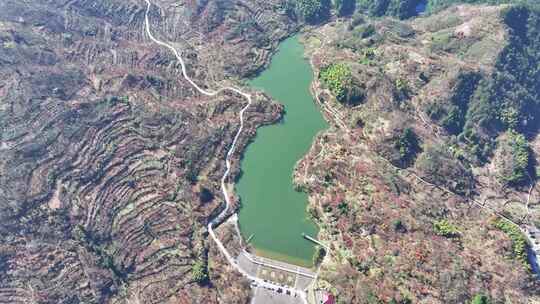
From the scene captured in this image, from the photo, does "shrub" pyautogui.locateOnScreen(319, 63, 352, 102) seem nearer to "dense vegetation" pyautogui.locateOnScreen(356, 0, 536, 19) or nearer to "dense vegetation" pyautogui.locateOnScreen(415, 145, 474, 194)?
"dense vegetation" pyautogui.locateOnScreen(415, 145, 474, 194)

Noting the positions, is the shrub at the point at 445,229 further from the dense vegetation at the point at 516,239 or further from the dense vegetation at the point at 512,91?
the dense vegetation at the point at 512,91

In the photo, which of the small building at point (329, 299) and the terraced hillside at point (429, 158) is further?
the terraced hillside at point (429, 158)

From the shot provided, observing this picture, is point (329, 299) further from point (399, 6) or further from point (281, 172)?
point (399, 6)

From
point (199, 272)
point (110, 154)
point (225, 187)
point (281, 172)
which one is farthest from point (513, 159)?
point (110, 154)

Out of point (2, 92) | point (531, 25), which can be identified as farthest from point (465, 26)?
point (2, 92)

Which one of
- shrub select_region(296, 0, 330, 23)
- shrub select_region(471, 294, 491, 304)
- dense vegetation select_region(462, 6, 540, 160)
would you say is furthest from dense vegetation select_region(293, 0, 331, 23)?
shrub select_region(471, 294, 491, 304)

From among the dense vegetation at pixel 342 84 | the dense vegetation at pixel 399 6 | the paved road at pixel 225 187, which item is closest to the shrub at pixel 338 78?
the dense vegetation at pixel 342 84

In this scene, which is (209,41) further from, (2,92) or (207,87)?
(2,92)
